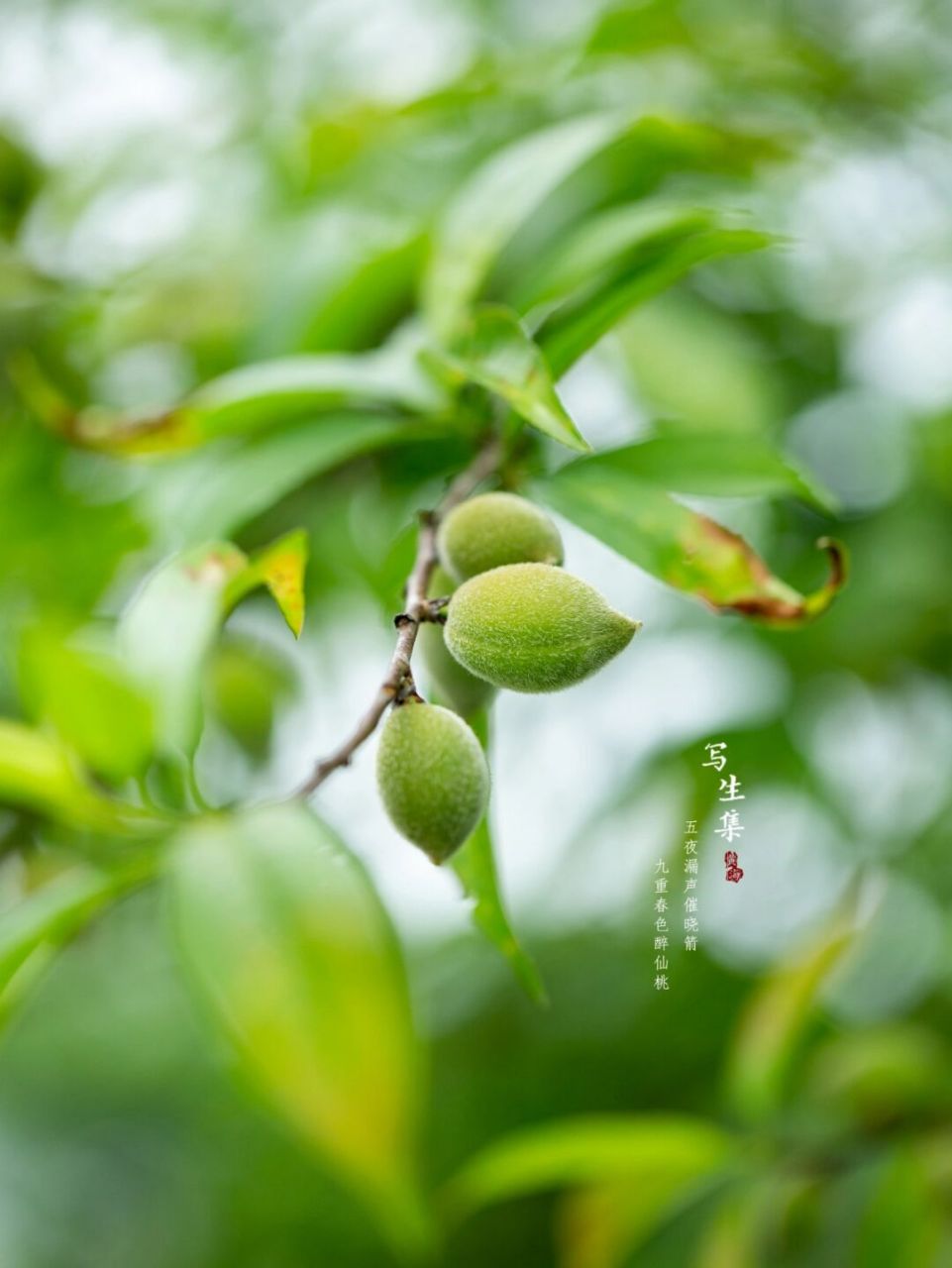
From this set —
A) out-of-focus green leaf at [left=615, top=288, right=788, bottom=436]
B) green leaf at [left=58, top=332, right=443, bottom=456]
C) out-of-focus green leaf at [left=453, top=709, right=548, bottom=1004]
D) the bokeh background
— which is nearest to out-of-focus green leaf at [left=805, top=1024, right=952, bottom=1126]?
the bokeh background

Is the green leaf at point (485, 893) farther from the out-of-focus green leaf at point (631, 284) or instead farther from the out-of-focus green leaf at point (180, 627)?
the out-of-focus green leaf at point (631, 284)

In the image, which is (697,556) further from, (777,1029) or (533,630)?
(777,1029)

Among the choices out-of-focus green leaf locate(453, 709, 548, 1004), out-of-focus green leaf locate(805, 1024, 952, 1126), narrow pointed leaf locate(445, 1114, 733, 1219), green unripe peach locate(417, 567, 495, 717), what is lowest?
out-of-focus green leaf locate(805, 1024, 952, 1126)

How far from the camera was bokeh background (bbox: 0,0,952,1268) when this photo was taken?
135cm

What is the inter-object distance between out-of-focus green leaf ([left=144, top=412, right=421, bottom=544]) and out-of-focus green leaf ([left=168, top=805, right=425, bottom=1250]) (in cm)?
29

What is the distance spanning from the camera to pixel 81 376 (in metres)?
1.56

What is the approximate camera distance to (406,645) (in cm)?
60

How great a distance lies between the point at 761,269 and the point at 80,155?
3.12 feet

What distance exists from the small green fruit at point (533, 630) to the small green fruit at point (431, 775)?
0.04m

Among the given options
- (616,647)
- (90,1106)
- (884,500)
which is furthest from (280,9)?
(90,1106)

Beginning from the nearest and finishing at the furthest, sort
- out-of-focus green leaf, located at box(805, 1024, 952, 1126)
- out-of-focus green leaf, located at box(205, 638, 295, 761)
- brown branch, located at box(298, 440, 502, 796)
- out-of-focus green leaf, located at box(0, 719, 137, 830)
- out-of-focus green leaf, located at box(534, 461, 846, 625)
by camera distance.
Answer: brown branch, located at box(298, 440, 502, 796), out-of-focus green leaf, located at box(534, 461, 846, 625), out-of-focus green leaf, located at box(0, 719, 137, 830), out-of-focus green leaf, located at box(805, 1024, 952, 1126), out-of-focus green leaf, located at box(205, 638, 295, 761)

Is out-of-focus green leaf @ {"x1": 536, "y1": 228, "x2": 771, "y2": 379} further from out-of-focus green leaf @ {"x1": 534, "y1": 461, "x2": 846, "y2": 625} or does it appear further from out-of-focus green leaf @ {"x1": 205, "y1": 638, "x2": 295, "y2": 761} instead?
out-of-focus green leaf @ {"x1": 205, "y1": 638, "x2": 295, "y2": 761}

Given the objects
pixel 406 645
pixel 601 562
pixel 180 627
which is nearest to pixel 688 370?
pixel 601 562

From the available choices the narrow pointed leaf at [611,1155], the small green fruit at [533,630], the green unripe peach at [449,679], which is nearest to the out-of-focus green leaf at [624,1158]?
the narrow pointed leaf at [611,1155]
